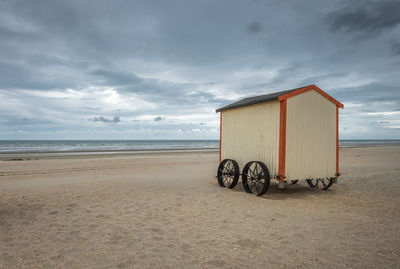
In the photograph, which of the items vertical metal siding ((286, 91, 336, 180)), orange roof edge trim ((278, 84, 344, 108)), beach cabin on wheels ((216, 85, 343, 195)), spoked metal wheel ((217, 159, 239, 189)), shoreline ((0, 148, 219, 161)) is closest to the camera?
orange roof edge trim ((278, 84, 344, 108))

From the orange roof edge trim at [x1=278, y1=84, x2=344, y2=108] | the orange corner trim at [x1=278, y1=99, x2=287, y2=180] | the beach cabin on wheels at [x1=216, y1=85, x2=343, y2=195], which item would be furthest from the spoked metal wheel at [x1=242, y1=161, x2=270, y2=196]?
the orange roof edge trim at [x1=278, y1=84, x2=344, y2=108]

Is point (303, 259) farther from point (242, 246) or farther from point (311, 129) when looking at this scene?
point (311, 129)

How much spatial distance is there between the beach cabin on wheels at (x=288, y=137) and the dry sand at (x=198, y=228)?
3.06 feet

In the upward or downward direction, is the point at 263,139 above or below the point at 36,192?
above

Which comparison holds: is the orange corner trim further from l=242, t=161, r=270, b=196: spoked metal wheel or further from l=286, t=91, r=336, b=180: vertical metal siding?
l=242, t=161, r=270, b=196: spoked metal wheel

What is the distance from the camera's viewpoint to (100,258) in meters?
4.36

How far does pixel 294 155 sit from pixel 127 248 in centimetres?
637

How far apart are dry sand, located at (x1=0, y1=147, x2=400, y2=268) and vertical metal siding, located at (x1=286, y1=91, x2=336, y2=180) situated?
40.4 inches

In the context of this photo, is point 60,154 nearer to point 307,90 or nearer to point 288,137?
point 288,137

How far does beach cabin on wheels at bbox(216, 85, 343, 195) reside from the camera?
8602 mm

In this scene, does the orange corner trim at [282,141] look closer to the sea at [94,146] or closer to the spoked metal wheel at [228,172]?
the spoked metal wheel at [228,172]

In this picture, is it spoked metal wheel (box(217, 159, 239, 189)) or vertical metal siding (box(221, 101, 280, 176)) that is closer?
vertical metal siding (box(221, 101, 280, 176))

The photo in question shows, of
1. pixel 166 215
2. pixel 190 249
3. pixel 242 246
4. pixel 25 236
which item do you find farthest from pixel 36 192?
pixel 242 246

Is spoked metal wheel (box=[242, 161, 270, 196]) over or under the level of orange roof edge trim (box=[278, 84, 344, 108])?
under
